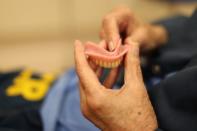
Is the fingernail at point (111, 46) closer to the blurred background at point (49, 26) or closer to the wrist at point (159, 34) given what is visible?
the wrist at point (159, 34)

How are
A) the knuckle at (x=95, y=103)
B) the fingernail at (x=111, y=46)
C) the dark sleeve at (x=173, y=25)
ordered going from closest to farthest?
the knuckle at (x=95, y=103)
the fingernail at (x=111, y=46)
the dark sleeve at (x=173, y=25)

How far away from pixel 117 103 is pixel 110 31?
185mm

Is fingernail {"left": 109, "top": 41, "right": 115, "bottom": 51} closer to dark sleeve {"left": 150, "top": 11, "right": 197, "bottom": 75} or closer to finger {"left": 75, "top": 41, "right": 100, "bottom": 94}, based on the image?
finger {"left": 75, "top": 41, "right": 100, "bottom": 94}

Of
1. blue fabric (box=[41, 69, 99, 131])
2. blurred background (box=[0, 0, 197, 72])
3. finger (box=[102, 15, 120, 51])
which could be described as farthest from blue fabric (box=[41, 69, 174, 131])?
blurred background (box=[0, 0, 197, 72])

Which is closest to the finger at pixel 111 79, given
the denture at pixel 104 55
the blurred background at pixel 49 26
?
the denture at pixel 104 55

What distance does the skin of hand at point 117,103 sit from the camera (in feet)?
1.38

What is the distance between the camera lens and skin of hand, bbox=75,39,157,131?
0.42 m

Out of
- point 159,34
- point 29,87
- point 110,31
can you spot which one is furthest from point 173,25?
point 29,87

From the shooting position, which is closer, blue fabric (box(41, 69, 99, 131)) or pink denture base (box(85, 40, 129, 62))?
pink denture base (box(85, 40, 129, 62))

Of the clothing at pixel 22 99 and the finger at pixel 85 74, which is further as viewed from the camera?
the clothing at pixel 22 99

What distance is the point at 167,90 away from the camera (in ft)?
1.63

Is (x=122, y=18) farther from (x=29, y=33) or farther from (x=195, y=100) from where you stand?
(x=29, y=33)

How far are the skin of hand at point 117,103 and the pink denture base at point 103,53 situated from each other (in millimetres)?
27

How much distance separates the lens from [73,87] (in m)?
0.71
